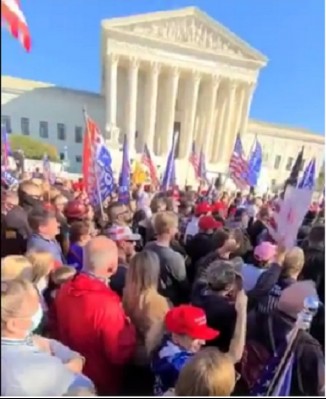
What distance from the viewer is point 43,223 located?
2859mm

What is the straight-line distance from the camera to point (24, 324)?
54.3 inches

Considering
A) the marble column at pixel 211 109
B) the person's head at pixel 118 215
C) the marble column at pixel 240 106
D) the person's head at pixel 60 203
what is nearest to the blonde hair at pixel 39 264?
the person's head at pixel 118 215

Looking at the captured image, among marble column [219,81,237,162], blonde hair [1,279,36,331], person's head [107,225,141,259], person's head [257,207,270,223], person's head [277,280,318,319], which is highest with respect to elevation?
blonde hair [1,279,36,331]

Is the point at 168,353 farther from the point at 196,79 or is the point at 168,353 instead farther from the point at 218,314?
the point at 196,79

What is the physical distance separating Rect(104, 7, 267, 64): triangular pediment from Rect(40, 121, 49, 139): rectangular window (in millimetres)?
13351

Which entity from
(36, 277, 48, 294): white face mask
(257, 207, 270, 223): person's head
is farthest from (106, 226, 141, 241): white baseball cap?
(257, 207, 270, 223): person's head

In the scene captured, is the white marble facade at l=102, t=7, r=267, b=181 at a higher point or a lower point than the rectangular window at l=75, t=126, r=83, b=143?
higher

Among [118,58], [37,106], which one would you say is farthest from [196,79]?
[37,106]

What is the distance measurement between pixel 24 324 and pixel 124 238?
200cm

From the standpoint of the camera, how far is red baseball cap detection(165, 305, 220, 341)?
1.85m

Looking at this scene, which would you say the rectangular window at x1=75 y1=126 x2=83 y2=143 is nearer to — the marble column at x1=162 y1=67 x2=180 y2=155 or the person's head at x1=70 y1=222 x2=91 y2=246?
the marble column at x1=162 y1=67 x2=180 y2=155

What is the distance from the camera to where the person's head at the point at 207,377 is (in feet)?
4.94

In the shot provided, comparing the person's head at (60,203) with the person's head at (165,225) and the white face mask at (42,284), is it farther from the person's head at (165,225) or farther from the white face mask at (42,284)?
the white face mask at (42,284)

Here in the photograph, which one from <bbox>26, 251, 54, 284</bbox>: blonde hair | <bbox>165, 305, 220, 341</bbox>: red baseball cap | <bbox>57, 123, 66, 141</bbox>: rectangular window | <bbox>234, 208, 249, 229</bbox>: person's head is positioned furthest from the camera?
<bbox>57, 123, 66, 141</bbox>: rectangular window
